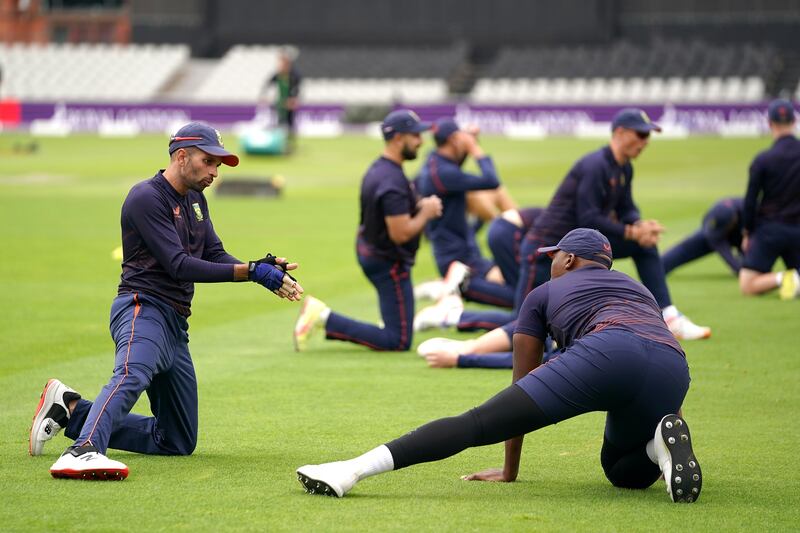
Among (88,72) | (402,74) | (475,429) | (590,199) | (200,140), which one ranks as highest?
(200,140)

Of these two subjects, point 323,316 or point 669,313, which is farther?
point 669,313

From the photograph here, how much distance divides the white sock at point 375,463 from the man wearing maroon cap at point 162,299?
118cm

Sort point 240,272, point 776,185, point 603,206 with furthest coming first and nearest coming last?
point 776,185 < point 603,206 < point 240,272

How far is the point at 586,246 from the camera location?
23.4 ft

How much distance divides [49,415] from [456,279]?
684 centimetres

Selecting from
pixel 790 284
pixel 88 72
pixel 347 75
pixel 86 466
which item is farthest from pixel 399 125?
pixel 88 72

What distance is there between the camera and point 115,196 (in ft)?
95.0

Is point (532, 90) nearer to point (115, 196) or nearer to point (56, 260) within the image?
point (115, 196)

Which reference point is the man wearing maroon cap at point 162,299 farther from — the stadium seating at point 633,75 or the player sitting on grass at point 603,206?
the stadium seating at point 633,75

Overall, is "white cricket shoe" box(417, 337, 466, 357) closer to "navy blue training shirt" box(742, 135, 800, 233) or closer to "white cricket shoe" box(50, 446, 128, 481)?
"white cricket shoe" box(50, 446, 128, 481)

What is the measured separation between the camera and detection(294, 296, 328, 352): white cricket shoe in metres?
12.1

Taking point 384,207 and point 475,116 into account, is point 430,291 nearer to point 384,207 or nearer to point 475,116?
point 384,207

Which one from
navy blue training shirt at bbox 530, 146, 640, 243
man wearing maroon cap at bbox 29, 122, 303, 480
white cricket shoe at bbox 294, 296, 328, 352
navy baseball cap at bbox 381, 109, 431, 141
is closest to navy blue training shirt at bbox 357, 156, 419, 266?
navy baseball cap at bbox 381, 109, 431, 141

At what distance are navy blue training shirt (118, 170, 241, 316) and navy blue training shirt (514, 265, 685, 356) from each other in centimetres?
175
